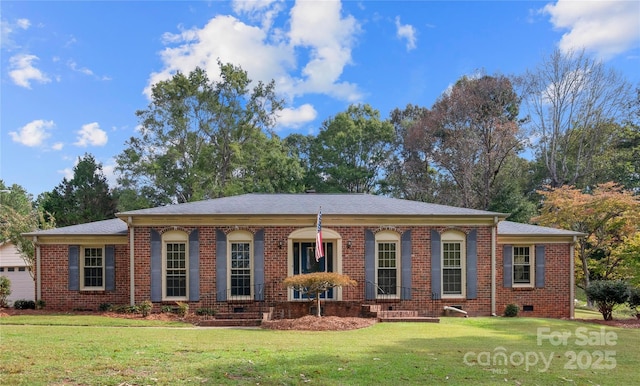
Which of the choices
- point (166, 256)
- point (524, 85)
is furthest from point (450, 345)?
point (524, 85)

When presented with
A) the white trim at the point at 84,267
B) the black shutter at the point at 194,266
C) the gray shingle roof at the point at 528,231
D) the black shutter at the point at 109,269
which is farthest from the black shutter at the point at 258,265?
the gray shingle roof at the point at 528,231

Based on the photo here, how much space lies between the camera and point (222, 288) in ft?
52.2

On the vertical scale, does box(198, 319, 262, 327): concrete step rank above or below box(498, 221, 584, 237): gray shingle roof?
below

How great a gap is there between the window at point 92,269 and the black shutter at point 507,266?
50.0 feet

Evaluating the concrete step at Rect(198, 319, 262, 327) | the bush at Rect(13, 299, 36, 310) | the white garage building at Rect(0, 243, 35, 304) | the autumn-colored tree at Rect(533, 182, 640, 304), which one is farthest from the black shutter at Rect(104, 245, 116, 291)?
the autumn-colored tree at Rect(533, 182, 640, 304)

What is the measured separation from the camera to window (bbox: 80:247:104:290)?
16.4 m

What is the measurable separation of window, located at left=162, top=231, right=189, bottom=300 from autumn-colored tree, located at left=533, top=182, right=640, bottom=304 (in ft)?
60.8

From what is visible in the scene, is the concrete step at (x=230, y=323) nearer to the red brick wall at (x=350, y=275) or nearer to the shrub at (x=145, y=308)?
the red brick wall at (x=350, y=275)

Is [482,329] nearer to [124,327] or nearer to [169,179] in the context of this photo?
[124,327]

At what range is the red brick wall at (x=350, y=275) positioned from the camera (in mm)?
15898

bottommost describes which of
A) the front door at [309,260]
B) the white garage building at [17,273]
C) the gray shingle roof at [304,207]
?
the white garage building at [17,273]

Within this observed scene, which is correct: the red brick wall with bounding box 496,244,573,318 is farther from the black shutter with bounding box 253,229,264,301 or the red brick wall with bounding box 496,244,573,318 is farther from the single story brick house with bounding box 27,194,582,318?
the black shutter with bounding box 253,229,264,301

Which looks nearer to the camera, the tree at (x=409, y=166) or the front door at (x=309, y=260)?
the front door at (x=309, y=260)

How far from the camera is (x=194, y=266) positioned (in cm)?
1589
